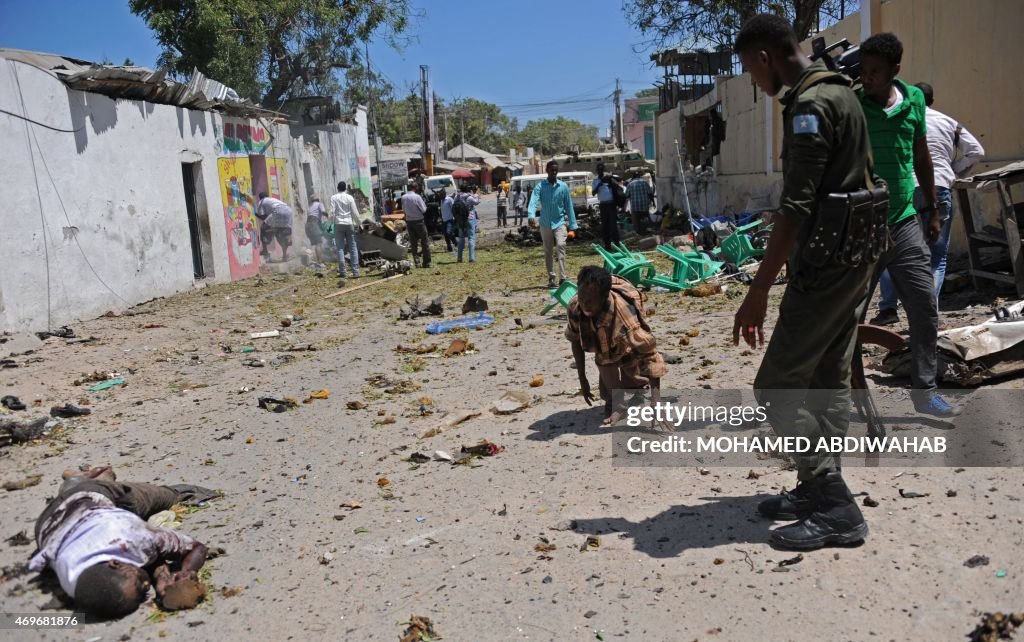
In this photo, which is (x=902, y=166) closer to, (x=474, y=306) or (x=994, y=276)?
(x=994, y=276)

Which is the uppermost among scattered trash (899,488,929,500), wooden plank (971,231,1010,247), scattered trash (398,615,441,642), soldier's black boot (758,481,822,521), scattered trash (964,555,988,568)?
wooden plank (971,231,1010,247)

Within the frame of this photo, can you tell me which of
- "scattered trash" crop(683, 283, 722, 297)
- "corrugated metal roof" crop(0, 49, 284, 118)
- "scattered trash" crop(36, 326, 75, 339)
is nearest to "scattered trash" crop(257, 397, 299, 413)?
"scattered trash" crop(36, 326, 75, 339)

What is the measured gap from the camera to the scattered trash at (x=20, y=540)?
4199mm

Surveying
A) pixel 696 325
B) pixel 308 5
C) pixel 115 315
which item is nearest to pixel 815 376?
pixel 696 325

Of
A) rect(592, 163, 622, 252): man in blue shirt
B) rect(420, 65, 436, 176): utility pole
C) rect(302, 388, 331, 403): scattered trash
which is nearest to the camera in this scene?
rect(302, 388, 331, 403): scattered trash

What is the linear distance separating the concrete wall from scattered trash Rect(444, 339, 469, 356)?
5514 mm

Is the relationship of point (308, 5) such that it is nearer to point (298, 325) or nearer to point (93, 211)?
point (93, 211)

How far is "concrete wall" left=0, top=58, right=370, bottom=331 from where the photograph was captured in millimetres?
10188

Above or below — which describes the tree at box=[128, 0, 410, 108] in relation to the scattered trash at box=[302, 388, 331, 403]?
above

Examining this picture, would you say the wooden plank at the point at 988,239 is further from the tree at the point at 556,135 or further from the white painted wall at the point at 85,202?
the tree at the point at 556,135

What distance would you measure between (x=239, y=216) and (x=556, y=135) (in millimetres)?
106188

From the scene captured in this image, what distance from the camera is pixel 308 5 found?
26984 millimetres

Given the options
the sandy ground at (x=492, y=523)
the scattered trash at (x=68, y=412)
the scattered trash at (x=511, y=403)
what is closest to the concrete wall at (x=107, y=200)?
the sandy ground at (x=492, y=523)

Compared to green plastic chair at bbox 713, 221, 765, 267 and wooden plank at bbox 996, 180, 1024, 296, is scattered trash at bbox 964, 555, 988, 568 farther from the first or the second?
green plastic chair at bbox 713, 221, 765, 267
